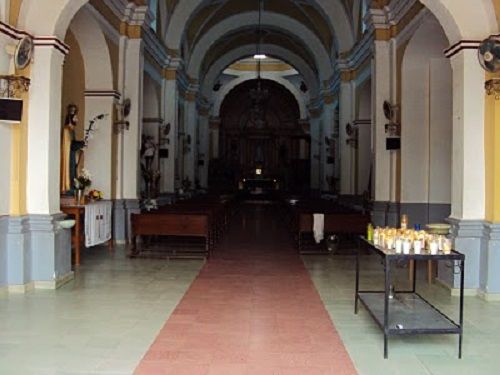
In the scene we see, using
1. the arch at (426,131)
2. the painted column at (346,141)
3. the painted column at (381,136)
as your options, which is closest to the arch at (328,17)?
the painted column at (346,141)

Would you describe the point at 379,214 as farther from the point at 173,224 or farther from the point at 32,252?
the point at 32,252

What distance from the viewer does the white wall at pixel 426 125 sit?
925 centimetres

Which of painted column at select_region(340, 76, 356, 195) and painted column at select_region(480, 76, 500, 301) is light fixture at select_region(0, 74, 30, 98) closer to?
painted column at select_region(480, 76, 500, 301)

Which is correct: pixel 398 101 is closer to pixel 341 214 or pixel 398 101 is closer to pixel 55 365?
pixel 341 214

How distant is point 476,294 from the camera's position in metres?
6.41

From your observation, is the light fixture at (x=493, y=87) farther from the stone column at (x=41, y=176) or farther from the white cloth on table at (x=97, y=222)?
the white cloth on table at (x=97, y=222)

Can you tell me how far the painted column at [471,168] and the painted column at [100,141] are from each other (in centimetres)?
617

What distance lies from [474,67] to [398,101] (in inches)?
130

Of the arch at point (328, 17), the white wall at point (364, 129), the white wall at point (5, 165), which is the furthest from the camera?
the arch at point (328, 17)

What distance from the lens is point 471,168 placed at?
21.3 feet

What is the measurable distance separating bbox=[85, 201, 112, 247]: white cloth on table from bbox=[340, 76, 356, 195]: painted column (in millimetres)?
7014

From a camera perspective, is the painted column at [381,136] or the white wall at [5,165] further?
the painted column at [381,136]

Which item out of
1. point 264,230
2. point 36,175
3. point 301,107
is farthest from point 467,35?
point 301,107

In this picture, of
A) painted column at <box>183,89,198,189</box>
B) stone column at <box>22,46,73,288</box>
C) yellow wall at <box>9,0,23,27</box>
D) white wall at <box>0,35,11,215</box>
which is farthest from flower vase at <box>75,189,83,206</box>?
painted column at <box>183,89,198,189</box>
